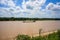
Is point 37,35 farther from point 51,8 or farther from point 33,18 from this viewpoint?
point 51,8

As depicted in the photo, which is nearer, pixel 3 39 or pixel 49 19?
pixel 3 39

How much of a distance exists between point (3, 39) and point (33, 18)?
A: 368 millimetres

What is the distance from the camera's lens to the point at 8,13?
4.09 feet

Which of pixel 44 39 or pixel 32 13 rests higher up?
pixel 32 13

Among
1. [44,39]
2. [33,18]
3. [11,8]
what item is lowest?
[44,39]

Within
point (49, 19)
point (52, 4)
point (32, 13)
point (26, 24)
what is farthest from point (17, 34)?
point (52, 4)

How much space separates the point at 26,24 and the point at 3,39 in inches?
10.8

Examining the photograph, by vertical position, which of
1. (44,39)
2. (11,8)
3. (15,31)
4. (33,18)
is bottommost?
(44,39)

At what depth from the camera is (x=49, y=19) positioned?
1.34m

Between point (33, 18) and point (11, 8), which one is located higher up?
point (11, 8)

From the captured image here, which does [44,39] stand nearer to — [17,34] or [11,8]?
[17,34]

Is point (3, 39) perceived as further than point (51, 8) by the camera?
No

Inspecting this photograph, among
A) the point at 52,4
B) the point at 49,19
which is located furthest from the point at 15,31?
the point at 52,4

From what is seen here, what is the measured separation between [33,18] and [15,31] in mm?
228
